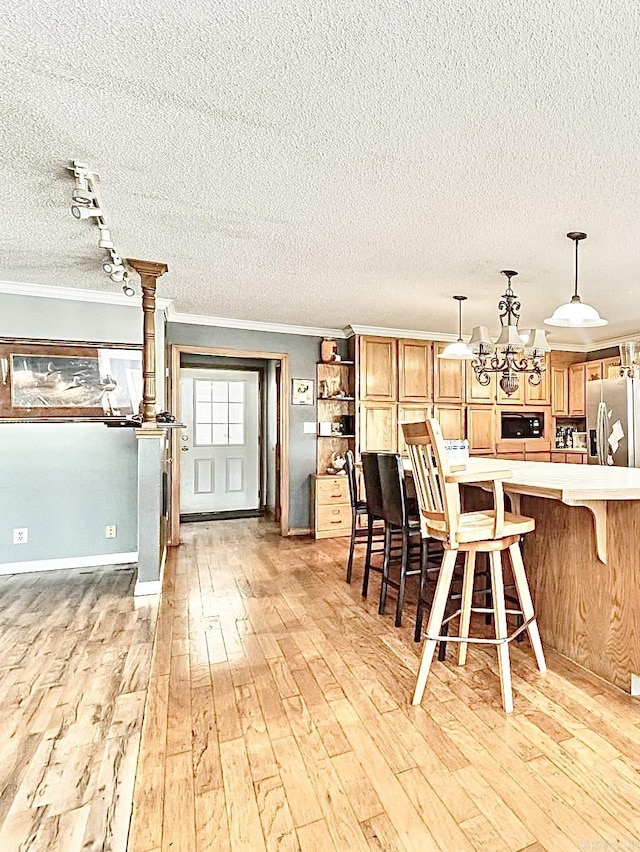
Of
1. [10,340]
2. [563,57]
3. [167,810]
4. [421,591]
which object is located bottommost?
[167,810]

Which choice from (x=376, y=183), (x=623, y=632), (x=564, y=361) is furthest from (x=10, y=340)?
(x=564, y=361)

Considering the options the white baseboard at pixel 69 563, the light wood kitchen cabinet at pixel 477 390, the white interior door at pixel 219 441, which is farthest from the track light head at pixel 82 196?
the light wood kitchen cabinet at pixel 477 390

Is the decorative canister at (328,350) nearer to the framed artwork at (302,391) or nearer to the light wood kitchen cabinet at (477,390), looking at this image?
the framed artwork at (302,391)

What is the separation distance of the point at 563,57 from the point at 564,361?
5764mm

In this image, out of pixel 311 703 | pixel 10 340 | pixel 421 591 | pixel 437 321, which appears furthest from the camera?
pixel 437 321

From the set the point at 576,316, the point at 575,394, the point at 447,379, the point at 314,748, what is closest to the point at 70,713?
the point at 314,748

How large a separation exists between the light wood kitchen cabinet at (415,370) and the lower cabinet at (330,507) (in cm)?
129

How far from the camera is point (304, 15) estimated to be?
4.37ft

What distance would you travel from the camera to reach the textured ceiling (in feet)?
4.50

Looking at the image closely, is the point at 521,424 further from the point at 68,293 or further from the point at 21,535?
the point at 21,535

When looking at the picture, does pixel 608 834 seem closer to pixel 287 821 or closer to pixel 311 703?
pixel 287 821

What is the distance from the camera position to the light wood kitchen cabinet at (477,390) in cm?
608

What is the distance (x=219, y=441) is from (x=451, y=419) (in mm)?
3154

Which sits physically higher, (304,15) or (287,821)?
(304,15)
